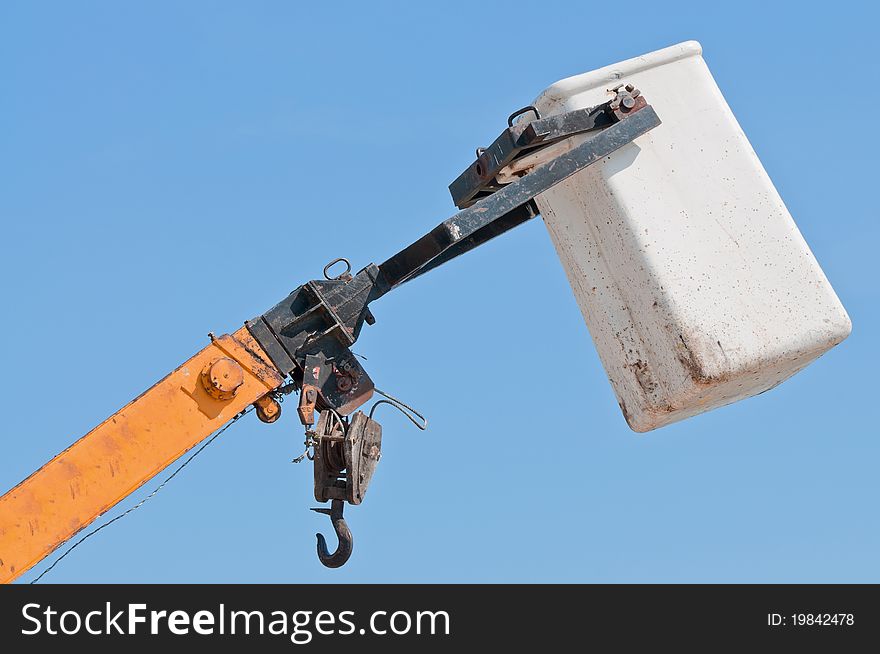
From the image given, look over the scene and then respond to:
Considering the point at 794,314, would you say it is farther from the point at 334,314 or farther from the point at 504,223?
the point at 334,314

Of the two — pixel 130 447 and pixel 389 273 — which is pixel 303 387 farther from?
pixel 130 447

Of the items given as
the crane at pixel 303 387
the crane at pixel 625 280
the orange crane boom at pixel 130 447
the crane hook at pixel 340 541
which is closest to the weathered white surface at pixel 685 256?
the crane at pixel 625 280

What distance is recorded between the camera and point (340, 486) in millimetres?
5660

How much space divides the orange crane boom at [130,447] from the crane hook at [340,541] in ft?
2.04

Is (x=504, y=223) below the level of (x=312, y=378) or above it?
above

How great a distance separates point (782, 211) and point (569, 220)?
963 mm

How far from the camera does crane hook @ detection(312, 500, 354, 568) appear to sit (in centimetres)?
561

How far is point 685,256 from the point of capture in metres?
5.70

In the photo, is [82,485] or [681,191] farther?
[681,191]

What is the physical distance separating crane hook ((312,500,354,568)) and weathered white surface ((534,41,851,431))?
144 centimetres

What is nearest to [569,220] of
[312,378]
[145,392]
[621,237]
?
[621,237]

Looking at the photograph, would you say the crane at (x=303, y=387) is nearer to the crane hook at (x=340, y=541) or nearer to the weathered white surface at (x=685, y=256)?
the crane hook at (x=340, y=541)

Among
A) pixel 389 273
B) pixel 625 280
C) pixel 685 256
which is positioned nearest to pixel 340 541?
pixel 389 273

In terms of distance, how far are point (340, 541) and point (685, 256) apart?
77.3 inches
